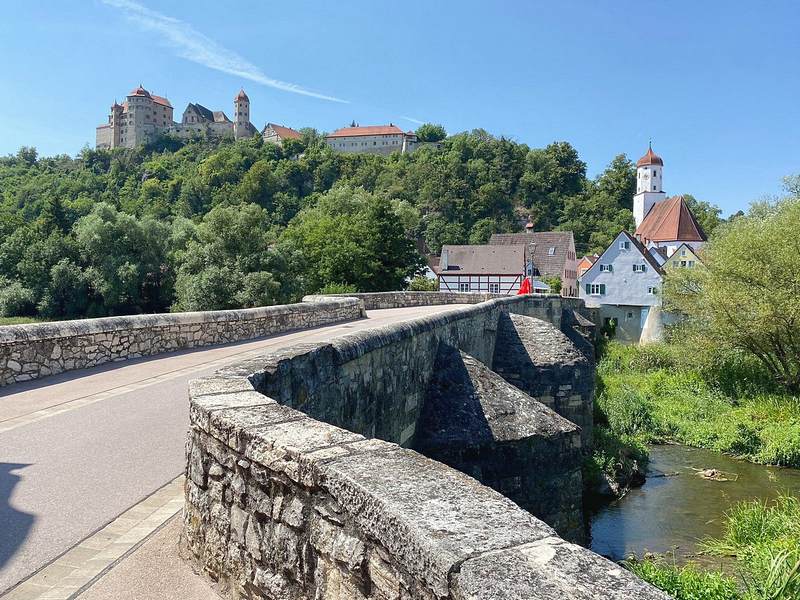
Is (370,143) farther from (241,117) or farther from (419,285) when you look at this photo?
(419,285)

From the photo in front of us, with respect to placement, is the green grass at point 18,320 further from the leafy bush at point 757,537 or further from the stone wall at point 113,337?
the leafy bush at point 757,537

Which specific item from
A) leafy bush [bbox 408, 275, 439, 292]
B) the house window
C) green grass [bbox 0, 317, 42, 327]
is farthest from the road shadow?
the house window

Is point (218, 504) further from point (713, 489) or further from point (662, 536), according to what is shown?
point (713, 489)

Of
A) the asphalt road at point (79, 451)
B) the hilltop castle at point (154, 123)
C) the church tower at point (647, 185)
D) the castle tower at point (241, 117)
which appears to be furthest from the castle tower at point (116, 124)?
the asphalt road at point (79, 451)

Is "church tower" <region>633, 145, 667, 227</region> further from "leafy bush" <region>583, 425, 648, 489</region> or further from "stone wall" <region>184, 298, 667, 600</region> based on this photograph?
"stone wall" <region>184, 298, 667, 600</region>

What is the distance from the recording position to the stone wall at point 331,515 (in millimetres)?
1906

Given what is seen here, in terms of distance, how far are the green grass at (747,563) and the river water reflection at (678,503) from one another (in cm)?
57

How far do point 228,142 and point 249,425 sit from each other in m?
133

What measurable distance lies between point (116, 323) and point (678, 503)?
1351 cm

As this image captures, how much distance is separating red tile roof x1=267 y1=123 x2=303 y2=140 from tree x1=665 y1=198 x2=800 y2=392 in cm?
11504

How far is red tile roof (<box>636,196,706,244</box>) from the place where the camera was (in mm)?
59406

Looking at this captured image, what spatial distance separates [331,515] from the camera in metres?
2.62

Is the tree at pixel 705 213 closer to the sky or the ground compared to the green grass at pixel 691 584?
closer to the sky

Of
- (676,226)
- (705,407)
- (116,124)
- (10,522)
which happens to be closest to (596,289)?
(705,407)
